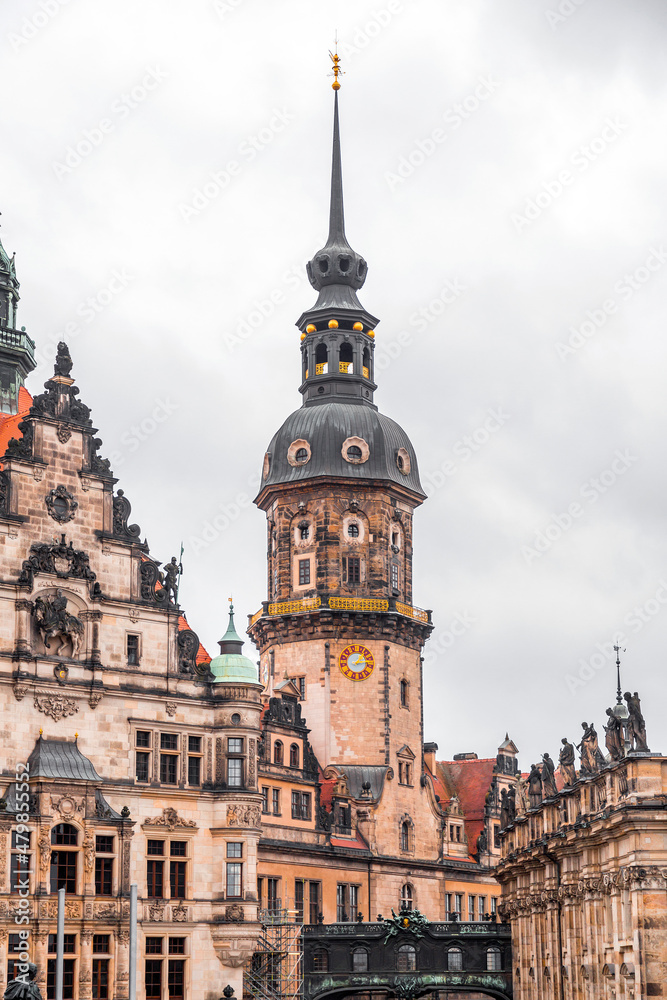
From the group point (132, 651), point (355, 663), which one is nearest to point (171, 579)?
point (132, 651)

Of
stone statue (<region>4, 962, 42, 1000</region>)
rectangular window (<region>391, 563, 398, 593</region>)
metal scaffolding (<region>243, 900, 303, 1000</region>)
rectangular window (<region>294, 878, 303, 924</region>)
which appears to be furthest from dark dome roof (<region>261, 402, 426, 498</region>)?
stone statue (<region>4, 962, 42, 1000</region>)

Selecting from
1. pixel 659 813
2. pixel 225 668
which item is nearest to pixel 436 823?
pixel 225 668

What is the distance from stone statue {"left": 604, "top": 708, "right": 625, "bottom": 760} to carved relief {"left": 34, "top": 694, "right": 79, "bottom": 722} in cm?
2397

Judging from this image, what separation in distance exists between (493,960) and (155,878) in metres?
23.8

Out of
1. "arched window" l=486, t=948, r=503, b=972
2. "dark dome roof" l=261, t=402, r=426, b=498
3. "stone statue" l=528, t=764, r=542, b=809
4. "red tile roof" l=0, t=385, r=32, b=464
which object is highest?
"dark dome roof" l=261, t=402, r=426, b=498

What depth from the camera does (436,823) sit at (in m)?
97.1

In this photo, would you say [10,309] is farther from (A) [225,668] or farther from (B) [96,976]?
(B) [96,976]

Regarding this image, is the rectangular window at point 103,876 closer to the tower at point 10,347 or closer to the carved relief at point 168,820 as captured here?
the carved relief at point 168,820

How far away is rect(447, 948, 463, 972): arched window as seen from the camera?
80125mm

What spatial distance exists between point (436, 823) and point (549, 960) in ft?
87.5

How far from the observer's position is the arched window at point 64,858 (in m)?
62.3

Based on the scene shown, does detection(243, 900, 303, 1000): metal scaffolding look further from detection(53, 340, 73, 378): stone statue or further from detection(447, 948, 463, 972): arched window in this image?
detection(53, 340, 73, 378): stone statue

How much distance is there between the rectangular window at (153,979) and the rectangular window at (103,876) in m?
3.97

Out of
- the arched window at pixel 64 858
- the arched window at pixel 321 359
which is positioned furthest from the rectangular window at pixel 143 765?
the arched window at pixel 321 359
